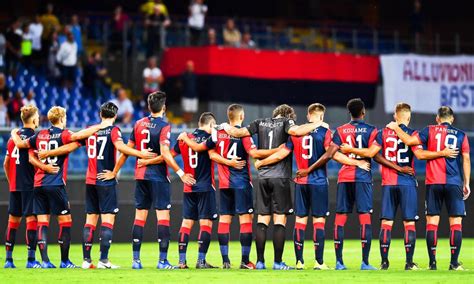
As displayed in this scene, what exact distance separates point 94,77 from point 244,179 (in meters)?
13.6

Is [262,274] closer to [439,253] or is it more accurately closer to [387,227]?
[387,227]

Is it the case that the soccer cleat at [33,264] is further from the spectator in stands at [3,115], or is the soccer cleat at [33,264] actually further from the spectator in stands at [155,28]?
the spectator in stands at [155,28]

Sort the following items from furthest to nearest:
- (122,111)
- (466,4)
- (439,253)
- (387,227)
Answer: (466,4) → (122,111) → (439,253) → (387,227)

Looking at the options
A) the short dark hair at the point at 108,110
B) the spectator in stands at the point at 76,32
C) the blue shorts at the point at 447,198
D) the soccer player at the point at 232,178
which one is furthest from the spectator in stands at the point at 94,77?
the blue shorts at the point at 447,198

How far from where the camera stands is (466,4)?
39438mm

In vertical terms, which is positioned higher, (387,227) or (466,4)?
(466,4)

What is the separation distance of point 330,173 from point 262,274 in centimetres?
1099

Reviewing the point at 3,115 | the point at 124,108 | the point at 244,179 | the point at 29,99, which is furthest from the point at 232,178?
the point at 124,108

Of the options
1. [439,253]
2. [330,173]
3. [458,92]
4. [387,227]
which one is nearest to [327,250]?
[439,253]

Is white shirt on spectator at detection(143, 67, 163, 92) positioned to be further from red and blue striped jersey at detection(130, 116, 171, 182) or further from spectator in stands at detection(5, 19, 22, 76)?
red and blue striped jersey at detection(130, 116, 171, 182)

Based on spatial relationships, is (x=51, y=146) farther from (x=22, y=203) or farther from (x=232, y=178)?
(x=232, y=178)

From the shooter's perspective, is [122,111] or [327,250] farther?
[122,111]

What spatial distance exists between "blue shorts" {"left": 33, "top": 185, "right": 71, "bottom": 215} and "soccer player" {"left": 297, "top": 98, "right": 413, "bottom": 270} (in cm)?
375

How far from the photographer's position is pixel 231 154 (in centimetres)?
1750
